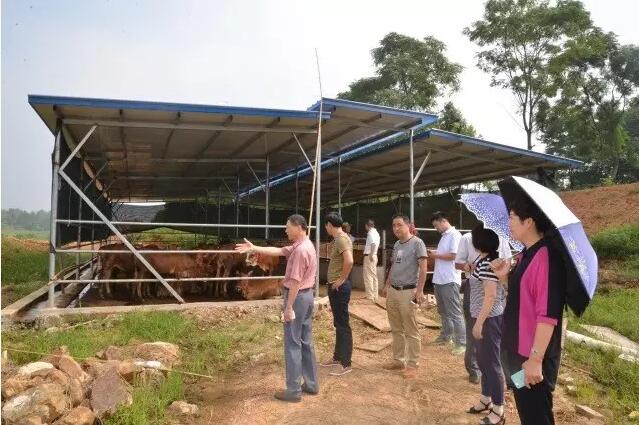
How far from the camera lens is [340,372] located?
17.0 feet

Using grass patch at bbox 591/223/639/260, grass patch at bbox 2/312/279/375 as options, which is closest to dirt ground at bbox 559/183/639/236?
grass patch at bbox 591/223/639/260

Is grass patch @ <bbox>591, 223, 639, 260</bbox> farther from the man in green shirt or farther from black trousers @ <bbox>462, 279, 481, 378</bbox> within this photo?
the man in green shirt

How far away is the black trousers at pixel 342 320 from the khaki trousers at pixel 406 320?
466 mm

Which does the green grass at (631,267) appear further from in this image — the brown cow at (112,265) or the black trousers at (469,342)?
the brown cow at (112,265)

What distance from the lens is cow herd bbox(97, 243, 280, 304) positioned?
343 inches

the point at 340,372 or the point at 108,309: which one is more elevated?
the point at 108,309

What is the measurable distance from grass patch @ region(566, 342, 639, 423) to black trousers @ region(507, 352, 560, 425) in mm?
2459

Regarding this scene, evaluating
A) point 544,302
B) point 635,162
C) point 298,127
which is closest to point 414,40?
point 635,162

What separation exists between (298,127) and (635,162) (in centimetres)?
2510

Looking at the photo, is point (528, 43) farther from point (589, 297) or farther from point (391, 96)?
point (589, 297)

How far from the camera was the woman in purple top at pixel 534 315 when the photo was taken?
2.38 metres

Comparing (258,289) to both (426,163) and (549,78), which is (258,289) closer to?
(426,163)

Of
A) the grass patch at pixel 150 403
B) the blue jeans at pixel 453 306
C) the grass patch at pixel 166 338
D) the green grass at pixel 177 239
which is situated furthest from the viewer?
the green grass at pixel 177 239

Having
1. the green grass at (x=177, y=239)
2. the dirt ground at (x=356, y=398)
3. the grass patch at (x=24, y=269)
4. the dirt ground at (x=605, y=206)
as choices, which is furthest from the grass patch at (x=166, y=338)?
the dirt ground at (x=605, y=206)
